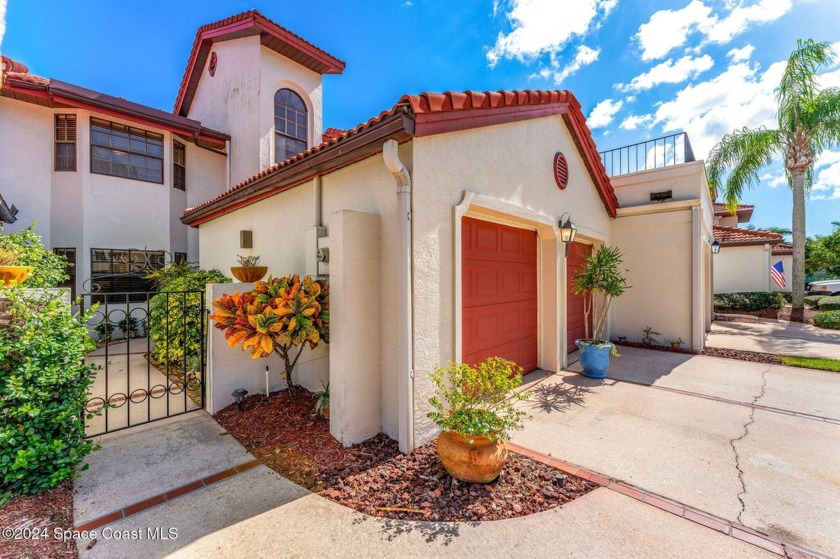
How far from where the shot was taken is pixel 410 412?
3.74 meters

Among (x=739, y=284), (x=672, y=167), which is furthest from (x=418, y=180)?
(x=739, y=284)

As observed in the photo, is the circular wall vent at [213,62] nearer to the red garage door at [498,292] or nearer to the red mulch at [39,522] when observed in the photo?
the red garage door at [498,292]

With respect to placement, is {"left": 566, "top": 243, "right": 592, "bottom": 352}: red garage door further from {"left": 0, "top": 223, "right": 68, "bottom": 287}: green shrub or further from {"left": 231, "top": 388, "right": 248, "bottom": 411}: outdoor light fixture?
{"left": 0, "top": 223, "right": 68, "bottom": 287}: green shrub

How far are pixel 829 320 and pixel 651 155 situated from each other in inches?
369

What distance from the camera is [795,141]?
41.1 ft

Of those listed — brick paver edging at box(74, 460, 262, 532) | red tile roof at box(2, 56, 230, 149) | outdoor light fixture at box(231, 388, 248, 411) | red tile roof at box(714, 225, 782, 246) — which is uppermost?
red tile roof at box(2, 56, 230, 149)

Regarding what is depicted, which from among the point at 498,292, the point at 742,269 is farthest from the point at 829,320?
the point at 498,292

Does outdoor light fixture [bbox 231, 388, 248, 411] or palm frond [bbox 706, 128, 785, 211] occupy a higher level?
palm frond [bbox 706, 128, 785, 211]

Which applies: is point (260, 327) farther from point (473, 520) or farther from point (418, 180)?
point (473, 520)

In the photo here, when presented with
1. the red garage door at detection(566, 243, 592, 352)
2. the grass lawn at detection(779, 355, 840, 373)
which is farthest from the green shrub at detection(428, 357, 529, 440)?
the grass lawn at detection(779, 355, 840, 373)

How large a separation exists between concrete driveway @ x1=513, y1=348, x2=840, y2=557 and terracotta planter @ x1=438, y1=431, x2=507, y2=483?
105cm

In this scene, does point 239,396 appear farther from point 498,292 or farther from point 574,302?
point 574,302

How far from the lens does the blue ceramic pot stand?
6.29m

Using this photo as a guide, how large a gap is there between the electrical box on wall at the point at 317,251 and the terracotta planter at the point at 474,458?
117 inches
